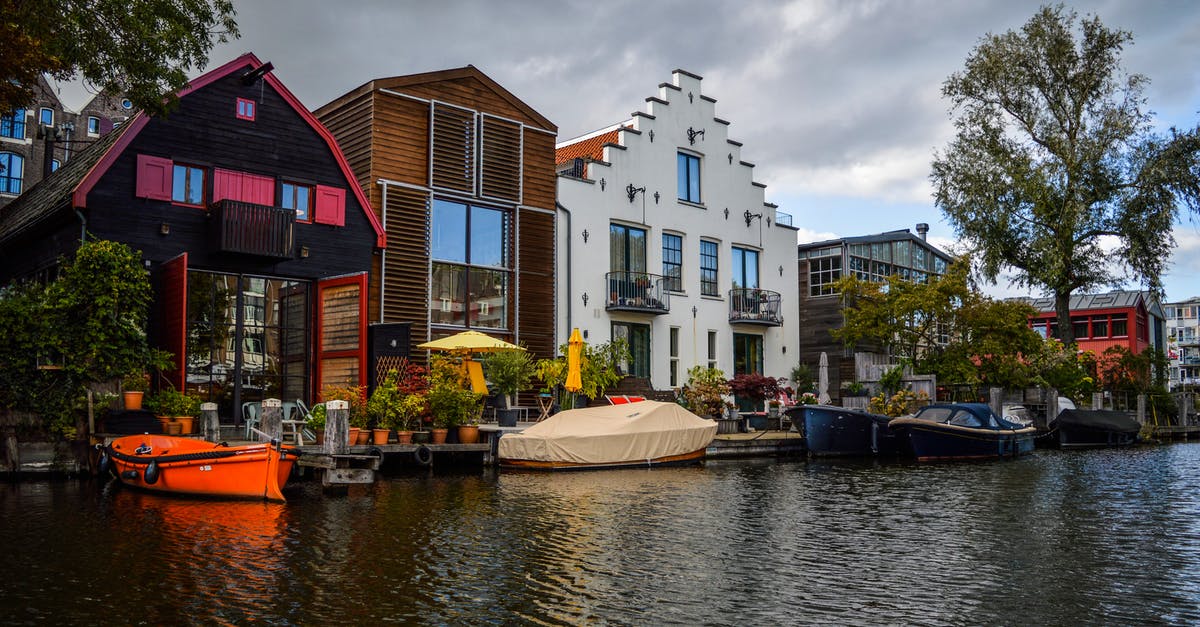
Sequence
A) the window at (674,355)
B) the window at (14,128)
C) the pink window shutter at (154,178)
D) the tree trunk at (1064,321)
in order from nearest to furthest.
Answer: the pink window shutter at (154,178) < the window at (674,355) < the tree trunk at (1064,321) < the window at (14,128)

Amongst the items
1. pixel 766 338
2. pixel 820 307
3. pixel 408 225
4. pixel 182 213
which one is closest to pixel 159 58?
pixel 182 213

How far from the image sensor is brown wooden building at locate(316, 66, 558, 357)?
79.8ft

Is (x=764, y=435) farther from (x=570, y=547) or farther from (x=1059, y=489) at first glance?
(x=570, y=547)

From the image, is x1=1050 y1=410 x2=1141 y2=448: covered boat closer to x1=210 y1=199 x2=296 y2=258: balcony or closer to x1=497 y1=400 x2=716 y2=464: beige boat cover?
x1=497 y1=400 x2=716 y2=464: beige boat cover

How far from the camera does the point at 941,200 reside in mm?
35781

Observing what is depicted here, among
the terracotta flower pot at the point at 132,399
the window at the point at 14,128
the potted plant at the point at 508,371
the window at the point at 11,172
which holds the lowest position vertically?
the terracotta flower pot at the point at 132,399

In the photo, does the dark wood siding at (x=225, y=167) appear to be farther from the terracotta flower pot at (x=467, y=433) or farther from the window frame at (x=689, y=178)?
the window frame at (x=689, y=178)

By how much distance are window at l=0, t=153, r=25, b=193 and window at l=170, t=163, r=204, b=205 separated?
106ft

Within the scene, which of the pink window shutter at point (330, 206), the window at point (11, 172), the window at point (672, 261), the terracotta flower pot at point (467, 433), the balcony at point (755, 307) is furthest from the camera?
the window at point (11, 172)

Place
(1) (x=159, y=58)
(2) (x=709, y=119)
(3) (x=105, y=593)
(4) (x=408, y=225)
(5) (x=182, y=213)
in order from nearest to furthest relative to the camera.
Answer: (3) (x=105, y=593)
(1) (x=159, y=58)
(5) (x=182, y=213)
(4) (x=408, y=225)
(2) (x=709, y=119)

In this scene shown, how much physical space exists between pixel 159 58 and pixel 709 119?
63.7 feet

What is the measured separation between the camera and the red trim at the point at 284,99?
19.3 meters

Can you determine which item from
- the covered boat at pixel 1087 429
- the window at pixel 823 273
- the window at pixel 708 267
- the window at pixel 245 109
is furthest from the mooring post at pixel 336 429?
the covered boat at pixel 1087 429

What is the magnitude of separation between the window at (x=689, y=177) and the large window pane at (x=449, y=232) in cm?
842
